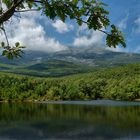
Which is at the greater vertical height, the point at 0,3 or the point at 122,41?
the point at 0,3

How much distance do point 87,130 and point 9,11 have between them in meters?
88.8

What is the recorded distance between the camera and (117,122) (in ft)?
372

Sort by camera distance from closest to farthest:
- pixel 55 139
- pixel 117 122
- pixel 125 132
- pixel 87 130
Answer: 1. pixel 55 139
2. pixel 125 132
3. pixel 87 130
4. pixel 117 122

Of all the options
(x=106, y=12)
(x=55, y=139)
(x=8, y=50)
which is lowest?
(x=55, y=139)

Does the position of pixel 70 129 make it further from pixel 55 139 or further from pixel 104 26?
pixel 104 26

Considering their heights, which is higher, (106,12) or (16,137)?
(106,12)

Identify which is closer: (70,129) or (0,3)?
(0,3)

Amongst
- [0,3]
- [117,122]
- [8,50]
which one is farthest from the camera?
[117,122]

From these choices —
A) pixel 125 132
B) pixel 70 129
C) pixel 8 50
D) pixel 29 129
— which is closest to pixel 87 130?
pixel 70 129

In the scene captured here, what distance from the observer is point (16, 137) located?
84.9 metres

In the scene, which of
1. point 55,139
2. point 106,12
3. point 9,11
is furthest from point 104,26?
point 55,139

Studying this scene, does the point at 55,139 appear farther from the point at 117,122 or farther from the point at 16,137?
the point at 117,122

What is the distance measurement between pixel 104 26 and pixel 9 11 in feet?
8.75

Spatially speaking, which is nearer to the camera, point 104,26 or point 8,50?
point 104,26
